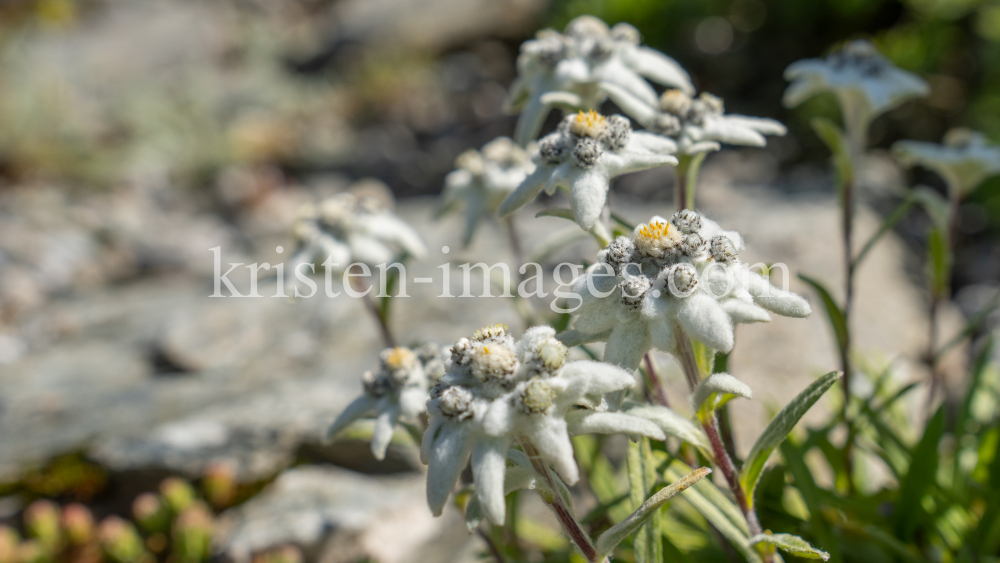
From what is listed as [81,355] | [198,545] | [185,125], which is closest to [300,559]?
[198,545]

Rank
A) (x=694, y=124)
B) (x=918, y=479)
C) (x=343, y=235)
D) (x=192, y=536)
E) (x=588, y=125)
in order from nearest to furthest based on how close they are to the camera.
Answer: (x=588, y=125)
(x=694, y=124)
(x=918, y=479)
(x=343, y=235)
(x=192, y=536)

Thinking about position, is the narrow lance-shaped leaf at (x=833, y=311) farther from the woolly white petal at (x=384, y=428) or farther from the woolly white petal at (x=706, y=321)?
the woolly white petal at (x=384, y=428)

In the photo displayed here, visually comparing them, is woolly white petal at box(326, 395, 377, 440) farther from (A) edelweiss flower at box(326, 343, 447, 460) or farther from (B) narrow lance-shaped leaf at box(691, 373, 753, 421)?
(B) narrow lance-shaped leaf at box(691, 373, 753, 421)

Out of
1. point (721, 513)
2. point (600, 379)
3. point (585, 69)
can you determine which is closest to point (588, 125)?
point (585, 69)

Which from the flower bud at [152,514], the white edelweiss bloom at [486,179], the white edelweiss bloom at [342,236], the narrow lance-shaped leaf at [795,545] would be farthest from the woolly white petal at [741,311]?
the flower bud at [152,514]

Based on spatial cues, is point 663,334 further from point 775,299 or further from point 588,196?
point 588,196

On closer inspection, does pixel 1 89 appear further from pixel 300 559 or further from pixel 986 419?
pixel 986 419
